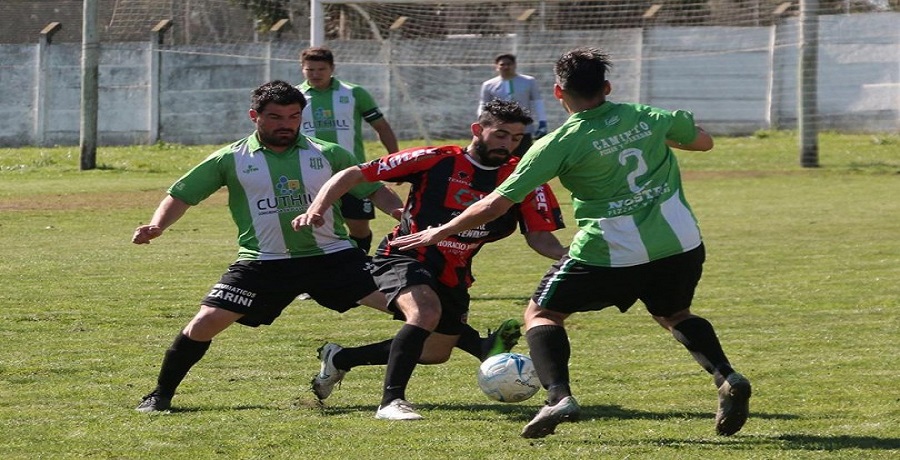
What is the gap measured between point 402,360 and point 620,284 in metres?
1.11

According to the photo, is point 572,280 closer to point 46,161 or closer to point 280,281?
point 280,281

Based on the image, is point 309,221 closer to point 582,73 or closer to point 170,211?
point 170,211

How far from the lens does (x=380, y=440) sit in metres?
5.69

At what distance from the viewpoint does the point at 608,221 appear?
5688 millimetres

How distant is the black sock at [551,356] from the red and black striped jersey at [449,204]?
83 cm

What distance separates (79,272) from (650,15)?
17833 millimetres

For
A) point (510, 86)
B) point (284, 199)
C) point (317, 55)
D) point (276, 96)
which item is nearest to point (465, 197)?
point (284, 199)

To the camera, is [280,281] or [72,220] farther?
[72,220]

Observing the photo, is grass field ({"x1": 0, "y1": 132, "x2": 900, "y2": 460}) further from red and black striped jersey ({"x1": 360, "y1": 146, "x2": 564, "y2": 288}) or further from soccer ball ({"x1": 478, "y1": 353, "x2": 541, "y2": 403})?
red and black striped jersey ({"x1": 360, "y1": 146, "x2": 564, "y2": 288})

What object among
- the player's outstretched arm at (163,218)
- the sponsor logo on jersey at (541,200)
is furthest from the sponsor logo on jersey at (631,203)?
the player's outstretched arm at (163,218)

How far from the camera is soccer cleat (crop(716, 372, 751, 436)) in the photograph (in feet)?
18.2

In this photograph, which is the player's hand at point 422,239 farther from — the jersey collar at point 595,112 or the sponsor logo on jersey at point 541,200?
the sponsor logo on jersey at point 541,200

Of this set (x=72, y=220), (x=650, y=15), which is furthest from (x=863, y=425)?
(x=650, y=15)

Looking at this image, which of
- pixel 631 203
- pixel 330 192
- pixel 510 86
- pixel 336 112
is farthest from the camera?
pixel 510 86
